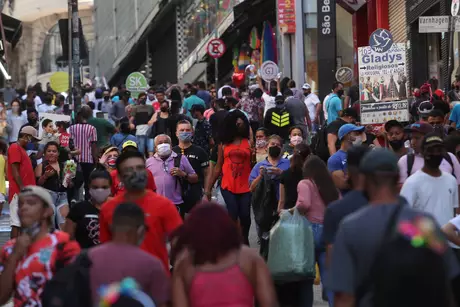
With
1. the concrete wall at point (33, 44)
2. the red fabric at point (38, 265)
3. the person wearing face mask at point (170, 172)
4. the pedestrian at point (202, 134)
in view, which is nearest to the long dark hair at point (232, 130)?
the person wearing face mask at point (170, 172)

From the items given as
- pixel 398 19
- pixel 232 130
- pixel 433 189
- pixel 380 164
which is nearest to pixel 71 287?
pixel 380 164

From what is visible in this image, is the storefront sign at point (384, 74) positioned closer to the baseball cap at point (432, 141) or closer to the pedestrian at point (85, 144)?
the pedestrian at point (85, 144)

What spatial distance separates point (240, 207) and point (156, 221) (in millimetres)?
5941

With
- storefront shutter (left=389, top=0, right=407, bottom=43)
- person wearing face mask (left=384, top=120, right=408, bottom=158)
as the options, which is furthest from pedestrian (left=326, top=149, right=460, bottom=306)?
storefront shutter (left=389, top=0, right=407, bottom=43)

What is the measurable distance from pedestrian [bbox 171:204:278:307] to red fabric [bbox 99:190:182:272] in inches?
55.6

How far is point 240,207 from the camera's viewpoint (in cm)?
1407

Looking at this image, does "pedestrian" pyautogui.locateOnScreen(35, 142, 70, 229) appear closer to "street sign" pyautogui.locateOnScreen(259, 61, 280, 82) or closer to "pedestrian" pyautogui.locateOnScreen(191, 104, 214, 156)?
"pedestrian" pyautogui.locateOnScreen(191, 104, 214, 156)

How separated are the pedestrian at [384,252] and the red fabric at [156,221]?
197 cm

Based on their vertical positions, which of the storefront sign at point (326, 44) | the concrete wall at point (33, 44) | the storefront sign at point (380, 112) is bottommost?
the storefront sign at point (380, 112)

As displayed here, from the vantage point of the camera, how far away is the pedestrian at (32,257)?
7.31m

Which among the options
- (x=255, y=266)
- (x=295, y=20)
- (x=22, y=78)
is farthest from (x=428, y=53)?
(x=22, y=78)

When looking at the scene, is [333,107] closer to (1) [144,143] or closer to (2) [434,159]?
(1) [144,143]

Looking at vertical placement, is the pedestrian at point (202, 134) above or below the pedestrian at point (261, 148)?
above

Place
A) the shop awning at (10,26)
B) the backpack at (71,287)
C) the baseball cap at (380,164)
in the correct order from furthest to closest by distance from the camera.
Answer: the shop awning at (10,26)
the backpack at (71,287)
the baseball cap at (380,164)
